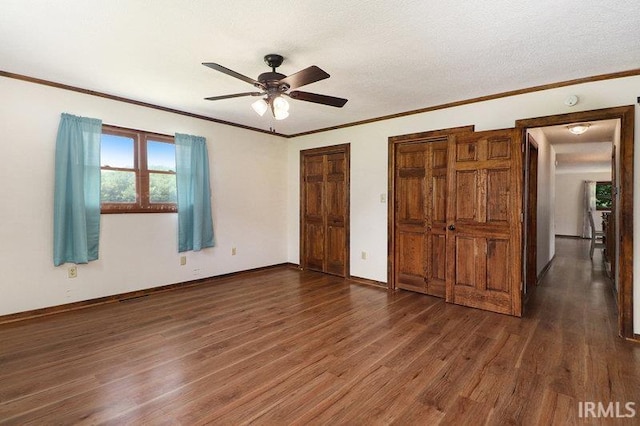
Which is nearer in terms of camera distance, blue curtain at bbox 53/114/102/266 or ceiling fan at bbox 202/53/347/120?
ceiling fan at bbox 202/53/347/120

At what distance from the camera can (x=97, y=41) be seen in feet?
8.22

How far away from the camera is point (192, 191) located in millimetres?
4500

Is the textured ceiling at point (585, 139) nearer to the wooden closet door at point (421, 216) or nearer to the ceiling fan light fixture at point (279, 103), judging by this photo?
the wooden closet door at point (421, 216)

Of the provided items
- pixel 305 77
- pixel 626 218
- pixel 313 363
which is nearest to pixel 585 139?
pixel 626 218

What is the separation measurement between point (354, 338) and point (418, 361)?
617mm

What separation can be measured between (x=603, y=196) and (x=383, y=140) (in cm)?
1020

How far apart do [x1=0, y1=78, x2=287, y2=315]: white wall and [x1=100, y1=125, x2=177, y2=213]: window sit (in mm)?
115

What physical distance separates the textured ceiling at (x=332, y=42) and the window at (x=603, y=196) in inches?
388

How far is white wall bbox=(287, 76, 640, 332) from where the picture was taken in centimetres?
303

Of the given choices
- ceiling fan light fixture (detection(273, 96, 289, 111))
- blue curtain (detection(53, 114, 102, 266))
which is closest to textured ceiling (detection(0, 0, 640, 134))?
ceiling fan light fixture (detection(273, 96, 289, 111))

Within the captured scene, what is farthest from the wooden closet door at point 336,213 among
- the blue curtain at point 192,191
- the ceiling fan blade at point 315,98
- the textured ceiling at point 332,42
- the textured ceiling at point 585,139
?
the textured ceiling at point 585,139

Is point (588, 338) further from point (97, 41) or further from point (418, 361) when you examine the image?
point (97, 41)

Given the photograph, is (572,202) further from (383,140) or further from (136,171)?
(136,171)

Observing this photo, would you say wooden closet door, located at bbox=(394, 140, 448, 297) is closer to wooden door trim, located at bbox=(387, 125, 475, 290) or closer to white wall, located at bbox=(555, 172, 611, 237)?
wooden door trim, located at bbox=(387, 125, 475, 290)
